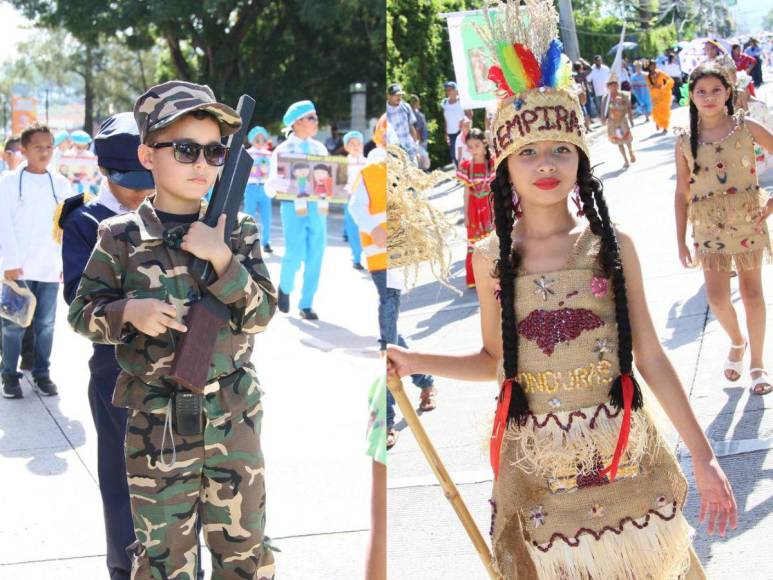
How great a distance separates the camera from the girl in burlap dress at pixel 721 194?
242 centimetres

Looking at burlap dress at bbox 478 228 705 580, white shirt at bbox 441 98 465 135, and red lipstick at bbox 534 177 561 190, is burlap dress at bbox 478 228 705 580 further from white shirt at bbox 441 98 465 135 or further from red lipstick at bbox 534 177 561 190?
white shirt at bbox 441 98 465 135

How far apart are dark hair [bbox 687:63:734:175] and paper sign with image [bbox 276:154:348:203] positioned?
3690 millimetres

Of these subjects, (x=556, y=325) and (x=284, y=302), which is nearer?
(x=556, y=325)

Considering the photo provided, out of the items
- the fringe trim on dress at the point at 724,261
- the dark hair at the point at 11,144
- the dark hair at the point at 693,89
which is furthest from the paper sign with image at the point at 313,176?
the dark hair at the point at 693,89

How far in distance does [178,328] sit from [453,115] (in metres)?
0.72

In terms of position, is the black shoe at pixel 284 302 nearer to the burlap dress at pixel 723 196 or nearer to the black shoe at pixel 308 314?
the black shoe at pixel 308 314

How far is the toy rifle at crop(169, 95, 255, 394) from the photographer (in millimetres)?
2029

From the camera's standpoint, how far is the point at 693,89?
241 centimetres

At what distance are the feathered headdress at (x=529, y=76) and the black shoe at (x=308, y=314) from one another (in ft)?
16.1

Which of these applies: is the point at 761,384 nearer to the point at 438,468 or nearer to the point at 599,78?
the point at 599,78

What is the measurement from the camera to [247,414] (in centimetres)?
224

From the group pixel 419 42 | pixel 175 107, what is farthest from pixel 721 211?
pixel 175 107

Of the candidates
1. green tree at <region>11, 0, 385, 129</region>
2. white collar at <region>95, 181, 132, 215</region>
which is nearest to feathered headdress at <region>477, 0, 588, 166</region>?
white collar at <region>95, 181, 132, 215</region>

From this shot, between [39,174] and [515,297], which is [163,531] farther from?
[39,174]
